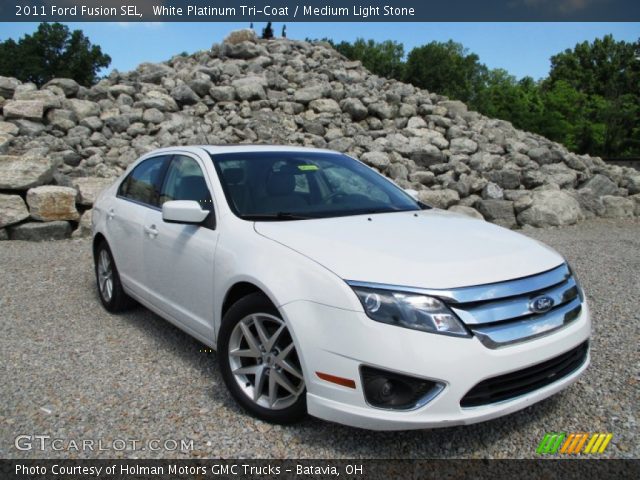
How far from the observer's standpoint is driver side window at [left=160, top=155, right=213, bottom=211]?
144 inches

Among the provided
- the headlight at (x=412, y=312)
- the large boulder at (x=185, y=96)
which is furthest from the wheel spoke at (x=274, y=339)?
the large boulder at (x=185, y=96)

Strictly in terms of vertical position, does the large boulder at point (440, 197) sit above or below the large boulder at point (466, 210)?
above

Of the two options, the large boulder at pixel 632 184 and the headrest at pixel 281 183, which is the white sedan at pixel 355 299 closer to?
the headrest at pixel 281 183

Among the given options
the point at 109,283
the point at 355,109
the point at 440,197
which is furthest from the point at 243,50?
the point at 109,283

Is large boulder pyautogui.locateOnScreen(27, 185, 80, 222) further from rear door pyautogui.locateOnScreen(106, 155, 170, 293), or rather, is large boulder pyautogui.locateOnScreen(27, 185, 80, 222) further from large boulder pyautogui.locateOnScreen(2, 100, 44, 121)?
large boulder pyautogui.locateOnScreen(2, 100, 44, 121)

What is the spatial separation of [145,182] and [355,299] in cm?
283

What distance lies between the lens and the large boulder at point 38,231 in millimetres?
8938

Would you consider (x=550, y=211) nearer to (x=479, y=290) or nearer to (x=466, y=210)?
(x=466, y=210)

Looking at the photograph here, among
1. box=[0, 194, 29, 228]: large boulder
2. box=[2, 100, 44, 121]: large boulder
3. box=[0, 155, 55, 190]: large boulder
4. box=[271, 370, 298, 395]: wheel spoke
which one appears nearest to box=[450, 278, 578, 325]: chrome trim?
Result: box=[271, 370, 298, 395]: wheel spoke

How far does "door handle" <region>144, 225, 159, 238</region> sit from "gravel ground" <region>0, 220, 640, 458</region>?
95 cm

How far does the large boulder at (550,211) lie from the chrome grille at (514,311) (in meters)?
8.81

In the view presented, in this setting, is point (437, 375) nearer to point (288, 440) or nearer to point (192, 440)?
point (288, 440)

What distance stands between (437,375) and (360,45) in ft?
208

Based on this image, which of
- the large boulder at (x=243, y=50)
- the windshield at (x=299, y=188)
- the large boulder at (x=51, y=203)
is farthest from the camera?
the large boulder at (x=243, y=50)
